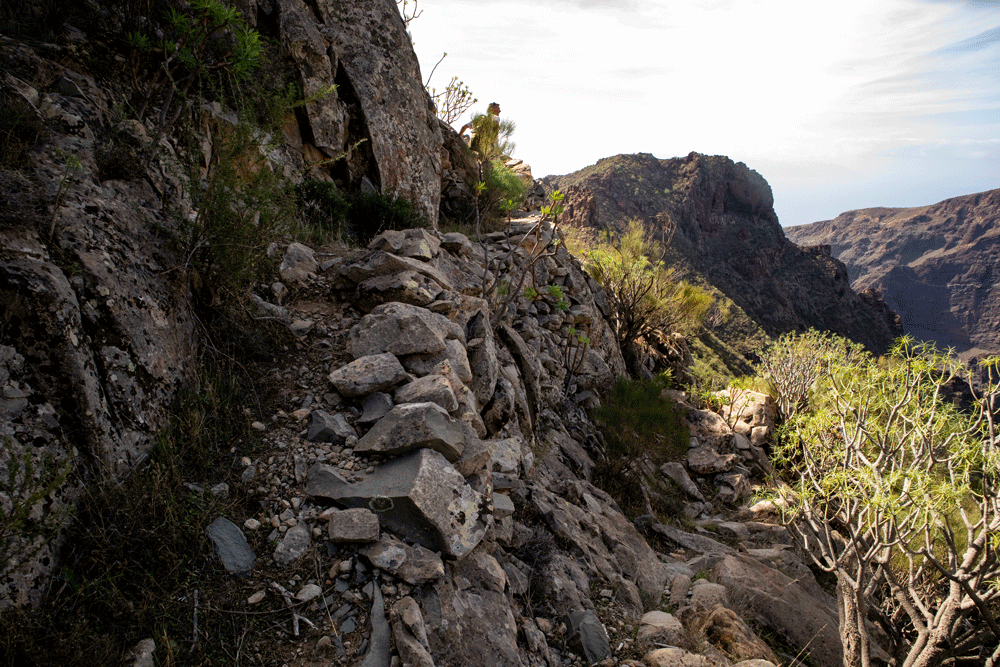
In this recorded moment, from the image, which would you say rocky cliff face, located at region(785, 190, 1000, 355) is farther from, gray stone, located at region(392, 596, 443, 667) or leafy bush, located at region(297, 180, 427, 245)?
gray stone, located at region(392, 596, 443, 667)

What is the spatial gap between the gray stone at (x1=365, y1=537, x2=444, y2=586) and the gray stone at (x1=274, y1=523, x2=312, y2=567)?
1.11 feet

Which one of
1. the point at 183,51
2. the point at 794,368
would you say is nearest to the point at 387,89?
the point at 183,51

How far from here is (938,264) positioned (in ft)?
312

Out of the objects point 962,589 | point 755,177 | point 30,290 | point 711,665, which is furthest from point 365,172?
point 755,177

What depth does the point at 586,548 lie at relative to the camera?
4125mm

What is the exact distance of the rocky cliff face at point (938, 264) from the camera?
83.4m

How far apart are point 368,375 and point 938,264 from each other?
129 metres

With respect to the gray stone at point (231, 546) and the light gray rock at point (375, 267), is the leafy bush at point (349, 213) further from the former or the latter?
the gray stone at point (231, 546)

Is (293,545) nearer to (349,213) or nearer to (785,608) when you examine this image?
(785,608)

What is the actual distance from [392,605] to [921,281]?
128 metres

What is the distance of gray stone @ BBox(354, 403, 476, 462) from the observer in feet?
10.1

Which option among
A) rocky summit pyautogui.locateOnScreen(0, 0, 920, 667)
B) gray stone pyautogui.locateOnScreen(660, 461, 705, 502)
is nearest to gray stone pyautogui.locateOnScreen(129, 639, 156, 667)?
rocky summit pyautogui.locateOnScreen(0, 0, 920, 667)

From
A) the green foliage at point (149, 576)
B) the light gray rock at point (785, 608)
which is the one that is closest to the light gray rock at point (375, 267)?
the green foliage at point (149, 576)

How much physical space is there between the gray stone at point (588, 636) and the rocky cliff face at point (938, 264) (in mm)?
92009
